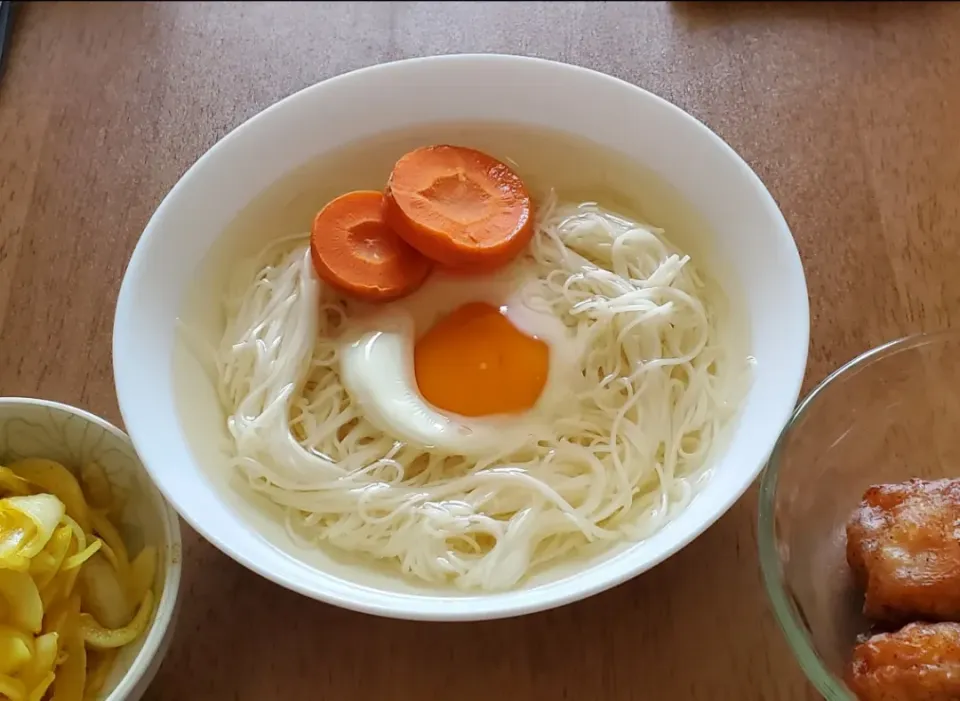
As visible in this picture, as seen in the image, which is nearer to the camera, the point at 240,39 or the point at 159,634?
the point at 159,634

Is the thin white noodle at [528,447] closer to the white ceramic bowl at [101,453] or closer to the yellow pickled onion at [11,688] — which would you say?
the white ceramic bowl at [101,453]

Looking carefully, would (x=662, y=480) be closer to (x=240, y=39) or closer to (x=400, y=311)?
(x=400, y=311)

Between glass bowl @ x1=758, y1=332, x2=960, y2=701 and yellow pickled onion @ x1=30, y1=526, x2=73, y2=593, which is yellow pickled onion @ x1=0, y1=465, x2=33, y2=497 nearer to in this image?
yellow pickled onion @ x1=30, y1=526, x2=73, y2=593

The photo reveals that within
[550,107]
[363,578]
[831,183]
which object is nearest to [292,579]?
[363,578]

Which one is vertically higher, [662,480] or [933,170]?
[933,170]

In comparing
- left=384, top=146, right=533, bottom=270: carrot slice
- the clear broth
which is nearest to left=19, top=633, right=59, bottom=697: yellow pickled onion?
the clear broth
